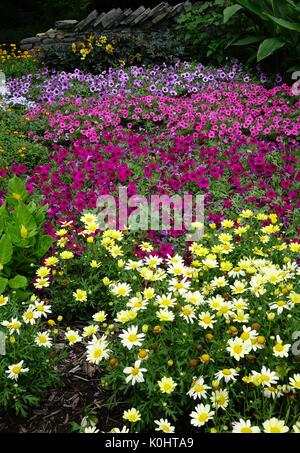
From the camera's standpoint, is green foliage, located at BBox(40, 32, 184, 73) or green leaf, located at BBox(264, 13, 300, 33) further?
green foliage, located at BBox(40, 32, 184, 73)

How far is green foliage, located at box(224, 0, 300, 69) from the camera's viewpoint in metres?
6.59

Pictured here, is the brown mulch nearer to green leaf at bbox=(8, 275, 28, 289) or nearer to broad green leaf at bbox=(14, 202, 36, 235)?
green leaf at bbox=(8, 275, 28, 289)

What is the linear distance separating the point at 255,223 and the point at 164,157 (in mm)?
1515

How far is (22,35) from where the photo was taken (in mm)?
13648

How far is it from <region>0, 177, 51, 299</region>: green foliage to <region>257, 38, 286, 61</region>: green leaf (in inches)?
167

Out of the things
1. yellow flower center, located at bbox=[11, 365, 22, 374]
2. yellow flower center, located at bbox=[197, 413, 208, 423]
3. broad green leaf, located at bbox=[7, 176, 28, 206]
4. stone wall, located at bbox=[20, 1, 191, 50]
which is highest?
stone wall, located at bbox=[20, 1, 191, 50]

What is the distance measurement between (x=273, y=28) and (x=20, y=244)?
5178 mm

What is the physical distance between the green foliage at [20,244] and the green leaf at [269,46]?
425cm

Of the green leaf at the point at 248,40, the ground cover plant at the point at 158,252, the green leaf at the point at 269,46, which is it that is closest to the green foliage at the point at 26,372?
the ground cover plant at the point at 158,252

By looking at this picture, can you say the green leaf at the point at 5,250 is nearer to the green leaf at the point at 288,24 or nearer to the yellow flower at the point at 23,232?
the yellow flower at the point at 23,232

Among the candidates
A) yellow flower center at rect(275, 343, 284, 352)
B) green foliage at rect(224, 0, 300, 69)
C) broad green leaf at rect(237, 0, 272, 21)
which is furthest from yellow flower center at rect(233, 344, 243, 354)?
broad green leaf at rect(237, 0, 272, 21)

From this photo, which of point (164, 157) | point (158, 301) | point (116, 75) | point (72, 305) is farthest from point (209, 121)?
point (158, 301)

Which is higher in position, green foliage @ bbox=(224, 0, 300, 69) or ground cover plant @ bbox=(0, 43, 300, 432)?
green foliage @ bbox=(224, 0, 300, 69)

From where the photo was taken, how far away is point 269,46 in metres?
6.66
